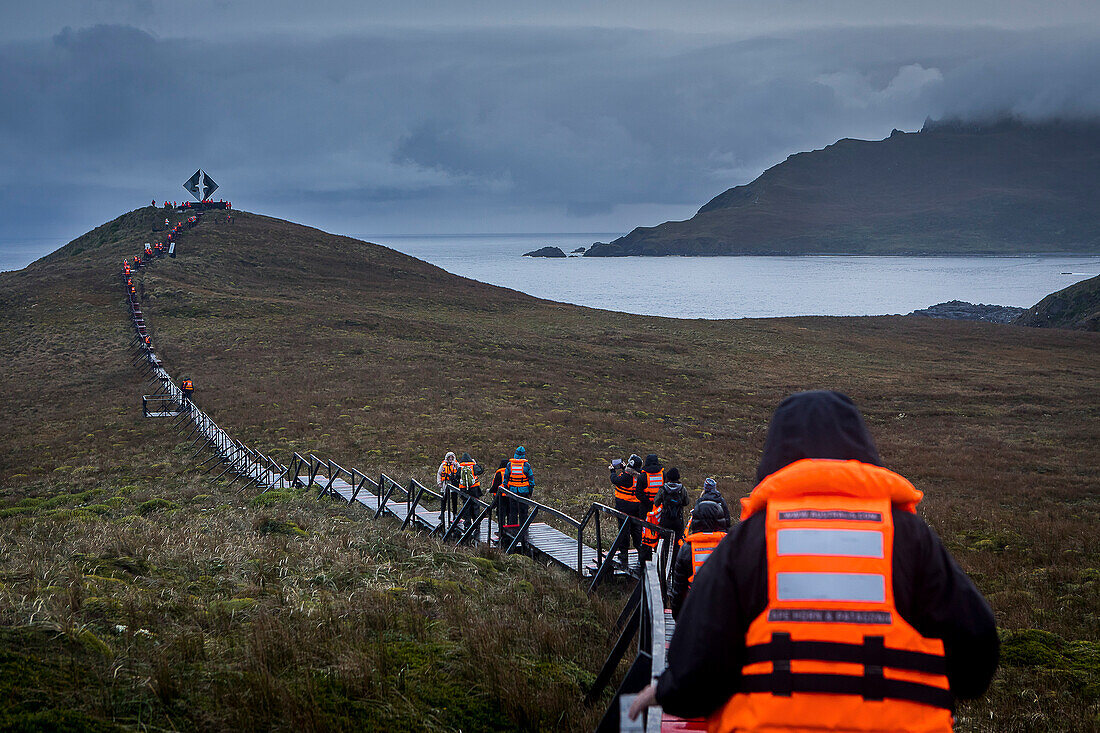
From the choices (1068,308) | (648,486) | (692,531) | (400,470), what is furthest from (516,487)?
(1068,308)

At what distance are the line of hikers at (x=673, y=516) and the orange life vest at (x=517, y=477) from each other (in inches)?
65.3

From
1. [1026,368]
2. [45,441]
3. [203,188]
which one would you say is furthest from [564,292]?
[45,441]

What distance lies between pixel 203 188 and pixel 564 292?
62981 millimetres

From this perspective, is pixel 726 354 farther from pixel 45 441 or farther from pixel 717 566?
pixel 717 566

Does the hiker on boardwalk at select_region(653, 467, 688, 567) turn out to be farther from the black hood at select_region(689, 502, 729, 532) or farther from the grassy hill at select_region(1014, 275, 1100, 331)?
the grassy hill at select_region(1014, 275, 1100, 331)

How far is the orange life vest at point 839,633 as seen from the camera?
2.38 m

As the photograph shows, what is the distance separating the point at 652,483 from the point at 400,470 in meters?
11.3

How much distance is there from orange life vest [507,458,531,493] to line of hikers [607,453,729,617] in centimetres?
166

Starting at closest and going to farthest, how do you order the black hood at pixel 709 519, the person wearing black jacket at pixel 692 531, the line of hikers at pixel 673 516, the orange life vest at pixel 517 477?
the person wearing black jacket at pixel 692 531
the line of hikers at pixel 673 516
the black hood at pixel 709 519
the orange life vest at pixel 517 477

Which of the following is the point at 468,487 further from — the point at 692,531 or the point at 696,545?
the point at 696,545

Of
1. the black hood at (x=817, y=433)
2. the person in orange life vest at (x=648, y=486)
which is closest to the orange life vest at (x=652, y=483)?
the person in orange life vest at (x=648, y=486)

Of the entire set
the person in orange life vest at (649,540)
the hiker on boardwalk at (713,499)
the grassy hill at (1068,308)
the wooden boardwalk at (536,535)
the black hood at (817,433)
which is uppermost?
the grassy hill at (1068,308)

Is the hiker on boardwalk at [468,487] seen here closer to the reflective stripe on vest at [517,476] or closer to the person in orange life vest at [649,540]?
the reflective stripe on vest at [517,476]

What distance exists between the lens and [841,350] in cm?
5941
